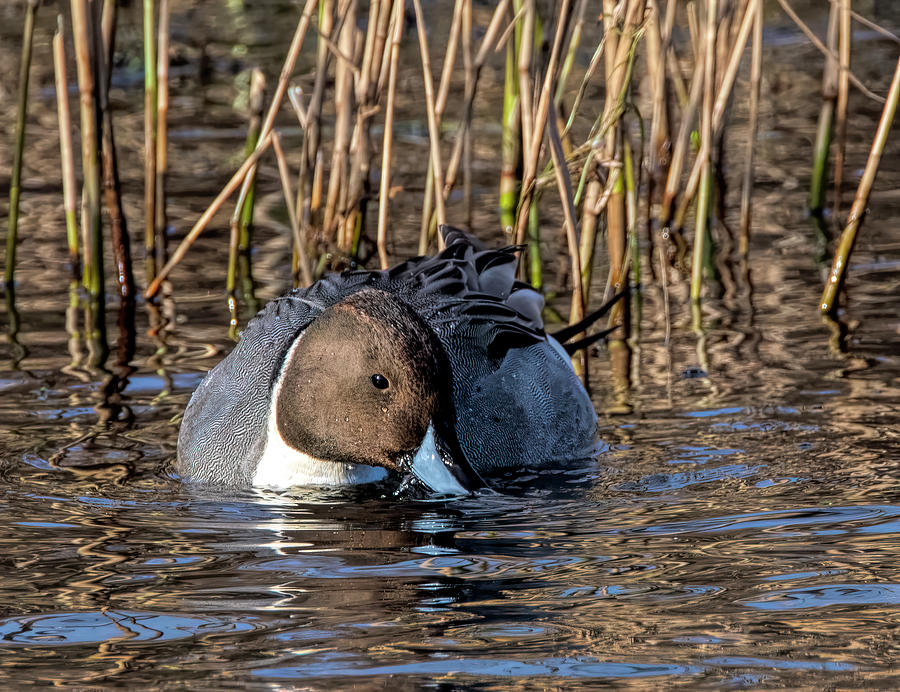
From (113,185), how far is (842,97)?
11.1ft

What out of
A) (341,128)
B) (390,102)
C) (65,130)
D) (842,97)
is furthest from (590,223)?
(65,130)

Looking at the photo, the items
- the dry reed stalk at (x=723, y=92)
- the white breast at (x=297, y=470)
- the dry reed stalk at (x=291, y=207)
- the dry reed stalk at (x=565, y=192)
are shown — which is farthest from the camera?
the dry reed stalk at (x=723, y=92)

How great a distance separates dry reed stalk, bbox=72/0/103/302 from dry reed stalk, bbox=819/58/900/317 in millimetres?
3025

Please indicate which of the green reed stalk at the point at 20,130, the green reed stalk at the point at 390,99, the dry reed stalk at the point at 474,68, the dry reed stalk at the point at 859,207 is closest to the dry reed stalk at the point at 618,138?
the dry reed stalk at the point at 474,68

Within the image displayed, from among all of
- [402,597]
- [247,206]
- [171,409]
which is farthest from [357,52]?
[402,597]

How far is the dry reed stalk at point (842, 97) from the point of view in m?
5.96

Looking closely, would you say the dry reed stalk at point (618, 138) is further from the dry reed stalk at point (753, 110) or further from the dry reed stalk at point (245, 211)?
the dry reed stalk at point (245, 211)

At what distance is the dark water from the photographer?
2.92m

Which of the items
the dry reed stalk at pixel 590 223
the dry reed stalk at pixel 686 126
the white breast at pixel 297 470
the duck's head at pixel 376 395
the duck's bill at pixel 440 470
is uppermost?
the dry reed stalk at pixel 686 126

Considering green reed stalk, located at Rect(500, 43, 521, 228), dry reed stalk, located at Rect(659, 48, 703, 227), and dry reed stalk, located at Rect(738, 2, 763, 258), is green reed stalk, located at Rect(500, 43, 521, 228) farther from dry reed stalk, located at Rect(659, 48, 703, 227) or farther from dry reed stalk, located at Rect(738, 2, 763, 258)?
dry reed stalk, located at Rect(738, 2, 763, 258)

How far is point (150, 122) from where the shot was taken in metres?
6.27

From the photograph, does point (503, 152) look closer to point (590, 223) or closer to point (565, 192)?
point (590, 223)

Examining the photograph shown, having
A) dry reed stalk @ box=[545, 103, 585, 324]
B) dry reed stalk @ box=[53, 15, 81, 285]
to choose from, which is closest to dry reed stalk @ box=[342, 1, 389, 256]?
dry reed stalk @ box=[545, 103, 585, 324]

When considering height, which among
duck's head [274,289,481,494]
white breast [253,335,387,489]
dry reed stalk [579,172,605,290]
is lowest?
white breast [253,335,387,489]
